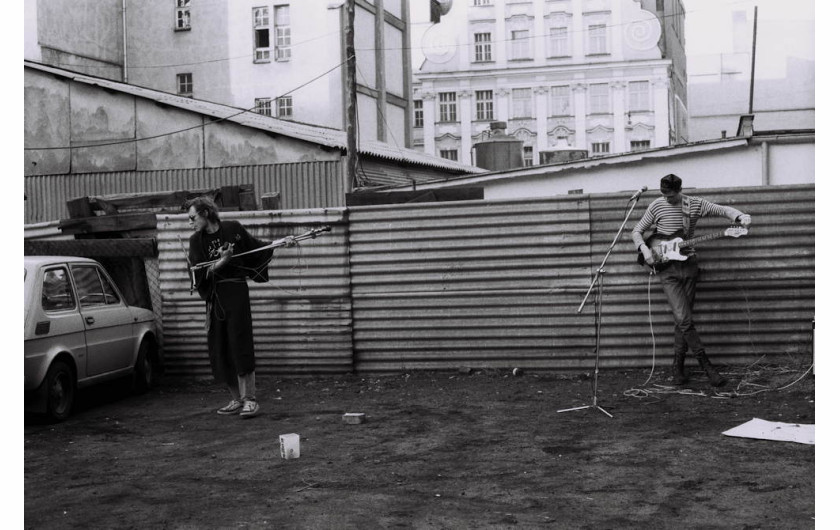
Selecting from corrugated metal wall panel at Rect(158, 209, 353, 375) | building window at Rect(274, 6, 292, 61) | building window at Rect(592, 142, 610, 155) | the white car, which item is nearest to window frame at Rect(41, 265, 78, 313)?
the white car

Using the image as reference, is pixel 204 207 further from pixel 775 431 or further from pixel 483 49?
pixel 483 49

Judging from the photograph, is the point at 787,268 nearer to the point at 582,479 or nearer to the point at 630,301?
the point at 630,301

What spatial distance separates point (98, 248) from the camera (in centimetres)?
1236

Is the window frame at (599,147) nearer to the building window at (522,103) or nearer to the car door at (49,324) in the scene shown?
the building window at (522,103)

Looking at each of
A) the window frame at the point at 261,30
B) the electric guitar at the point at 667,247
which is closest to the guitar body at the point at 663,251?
the electric guitar at the point at 667,247

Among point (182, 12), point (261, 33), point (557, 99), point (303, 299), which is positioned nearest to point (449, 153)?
point (557, 99)

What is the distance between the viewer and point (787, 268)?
33.0ft

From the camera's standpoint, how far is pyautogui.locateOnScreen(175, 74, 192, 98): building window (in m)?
37.8

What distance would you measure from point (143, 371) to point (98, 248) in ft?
6.77

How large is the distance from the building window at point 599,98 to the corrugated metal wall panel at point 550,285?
167 feet

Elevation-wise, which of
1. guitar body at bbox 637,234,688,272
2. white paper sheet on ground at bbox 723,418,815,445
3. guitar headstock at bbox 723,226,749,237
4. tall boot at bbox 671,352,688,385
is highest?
guitar headstock at bbox 723,226,749,237

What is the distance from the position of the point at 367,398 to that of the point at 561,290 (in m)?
2.45

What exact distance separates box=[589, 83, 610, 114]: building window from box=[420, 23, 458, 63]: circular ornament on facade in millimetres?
9669

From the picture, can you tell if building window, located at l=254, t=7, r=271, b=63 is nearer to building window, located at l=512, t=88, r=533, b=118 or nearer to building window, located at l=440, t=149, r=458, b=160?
building window, located at l=512, t=88, r=533, b=118
